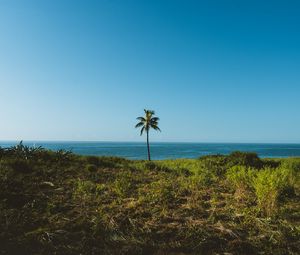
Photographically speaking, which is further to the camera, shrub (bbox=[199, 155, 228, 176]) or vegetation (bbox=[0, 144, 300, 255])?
shrub (bbox=[199, 155, 228, 176])

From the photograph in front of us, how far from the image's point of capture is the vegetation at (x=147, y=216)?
546cm

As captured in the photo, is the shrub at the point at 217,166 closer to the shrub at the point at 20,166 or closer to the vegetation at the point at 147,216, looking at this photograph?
the vegetation at the point at 147,216

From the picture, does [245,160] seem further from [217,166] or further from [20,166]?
[20,166]

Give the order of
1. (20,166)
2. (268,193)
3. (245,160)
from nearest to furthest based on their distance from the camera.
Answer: (268,193) → (20,166) → (245,160)

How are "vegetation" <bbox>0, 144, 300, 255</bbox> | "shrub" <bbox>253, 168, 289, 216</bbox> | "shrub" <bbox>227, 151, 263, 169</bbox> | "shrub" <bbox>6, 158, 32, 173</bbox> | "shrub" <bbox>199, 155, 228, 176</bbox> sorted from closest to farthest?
1. "vegetation" <bbox>0, 144, 300, 255</bbox>
2. "shrub" <bbox>253, 168, 289, 216</bbox>
3. "shrub" <bbox>6, 158, 32, 173</bbox>
4. "shrub" <bbox>199, 155, 228, 176</bbox>
5. "shrub" <bbox>227, 151, 263, 169</bbox>

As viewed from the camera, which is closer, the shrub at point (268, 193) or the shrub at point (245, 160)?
the shrub at point (268, 193)

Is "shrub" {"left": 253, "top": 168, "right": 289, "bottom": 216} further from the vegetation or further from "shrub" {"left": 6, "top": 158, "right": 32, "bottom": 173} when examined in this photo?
"shrub" {"left": 6, "top": 158, "right": 32, "bottom": 173}

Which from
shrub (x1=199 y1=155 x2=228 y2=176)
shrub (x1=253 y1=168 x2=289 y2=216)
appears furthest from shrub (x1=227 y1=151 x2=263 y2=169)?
shrub (x1=253 y1=168 x2=289 y2=216)

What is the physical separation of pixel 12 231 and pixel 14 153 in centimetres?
1025

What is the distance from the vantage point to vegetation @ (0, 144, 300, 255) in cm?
Result: 546

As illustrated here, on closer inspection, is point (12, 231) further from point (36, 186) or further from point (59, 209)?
point (36, 186)

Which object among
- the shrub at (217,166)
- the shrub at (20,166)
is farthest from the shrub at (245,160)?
the shrub at (20,166)

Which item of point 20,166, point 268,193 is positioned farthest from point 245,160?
point 20,166

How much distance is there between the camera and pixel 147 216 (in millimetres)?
7078
